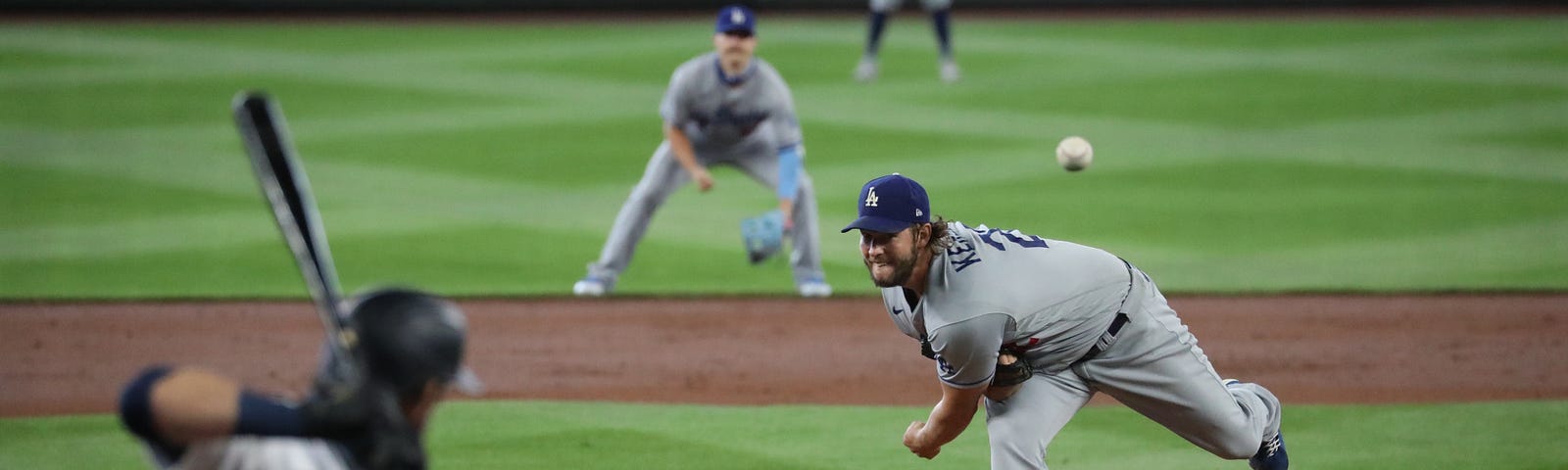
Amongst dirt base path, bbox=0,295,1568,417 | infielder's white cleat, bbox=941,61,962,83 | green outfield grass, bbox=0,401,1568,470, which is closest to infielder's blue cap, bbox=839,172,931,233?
green outfield grass, bbox=0,401,1568,470

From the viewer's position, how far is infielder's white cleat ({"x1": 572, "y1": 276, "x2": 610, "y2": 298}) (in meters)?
11.3

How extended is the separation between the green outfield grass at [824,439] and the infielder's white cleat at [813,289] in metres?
2.71

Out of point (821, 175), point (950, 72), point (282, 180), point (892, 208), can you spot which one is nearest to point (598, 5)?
point (950, 72)

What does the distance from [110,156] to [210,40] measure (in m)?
10.4

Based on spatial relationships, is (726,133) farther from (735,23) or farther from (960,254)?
(960,254)

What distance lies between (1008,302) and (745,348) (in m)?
4.42

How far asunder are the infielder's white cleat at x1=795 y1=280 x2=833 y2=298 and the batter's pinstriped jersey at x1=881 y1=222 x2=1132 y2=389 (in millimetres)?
5138

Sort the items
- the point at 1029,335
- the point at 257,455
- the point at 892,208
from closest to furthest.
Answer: the point at 257,455
the point at 892,208
the point at 1029,335

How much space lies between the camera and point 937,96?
69.5 feet

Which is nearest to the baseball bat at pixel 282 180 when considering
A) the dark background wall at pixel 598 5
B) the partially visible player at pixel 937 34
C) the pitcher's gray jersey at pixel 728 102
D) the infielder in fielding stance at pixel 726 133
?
the infielder in fielding stance at pixel 726 133

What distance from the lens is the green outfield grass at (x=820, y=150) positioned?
12352 mm

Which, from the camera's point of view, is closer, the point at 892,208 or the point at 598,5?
the point at 892,208

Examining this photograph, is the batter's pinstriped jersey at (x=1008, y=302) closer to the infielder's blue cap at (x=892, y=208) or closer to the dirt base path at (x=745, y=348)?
the infielder's blue cap at (x=892, y=208)

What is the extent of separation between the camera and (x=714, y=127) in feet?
37.7
